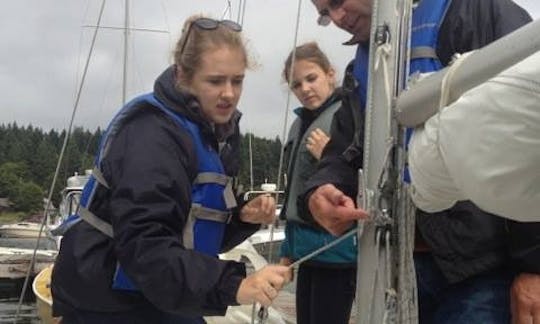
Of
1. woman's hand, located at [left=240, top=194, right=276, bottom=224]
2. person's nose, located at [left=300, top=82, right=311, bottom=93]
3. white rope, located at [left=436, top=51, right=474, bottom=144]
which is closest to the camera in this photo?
white rope, located at [left=436, top=51, right=474, bottom=144]

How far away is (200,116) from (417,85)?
2.74ft

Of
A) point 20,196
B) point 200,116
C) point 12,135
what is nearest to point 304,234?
point 200,116

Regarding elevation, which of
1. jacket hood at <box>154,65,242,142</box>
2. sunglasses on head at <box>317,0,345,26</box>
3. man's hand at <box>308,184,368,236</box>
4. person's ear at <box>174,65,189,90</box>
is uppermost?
sunglasses on head at <box>317,0,345,26</box>

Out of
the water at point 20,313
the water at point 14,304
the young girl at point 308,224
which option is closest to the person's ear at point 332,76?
the young girl at point 308,224

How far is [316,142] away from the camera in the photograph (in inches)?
118

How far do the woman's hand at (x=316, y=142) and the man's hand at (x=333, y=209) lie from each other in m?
0.89

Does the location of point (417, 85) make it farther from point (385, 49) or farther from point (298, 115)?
point (298, 115)

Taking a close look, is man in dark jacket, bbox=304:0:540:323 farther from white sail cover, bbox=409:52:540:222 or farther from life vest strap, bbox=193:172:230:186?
white sail cover, bbox=409:52:540:222

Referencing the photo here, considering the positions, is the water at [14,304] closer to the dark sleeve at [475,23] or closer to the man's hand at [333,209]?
the man's hand at [333,209]

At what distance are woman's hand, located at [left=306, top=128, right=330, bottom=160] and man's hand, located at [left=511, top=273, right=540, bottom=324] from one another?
128 cm

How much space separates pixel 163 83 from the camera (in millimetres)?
2307

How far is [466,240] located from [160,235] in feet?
2.66

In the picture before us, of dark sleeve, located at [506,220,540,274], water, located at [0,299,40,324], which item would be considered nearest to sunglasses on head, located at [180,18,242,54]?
dark sleeve, located at [506,220,540,274]

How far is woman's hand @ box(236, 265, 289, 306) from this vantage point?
1898mm
